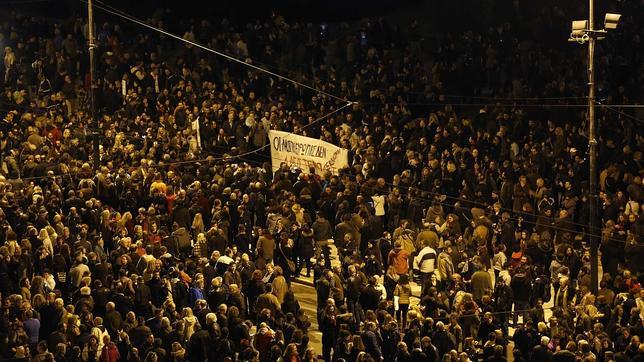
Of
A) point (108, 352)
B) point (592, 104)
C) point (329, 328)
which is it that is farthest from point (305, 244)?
point (108, 352)

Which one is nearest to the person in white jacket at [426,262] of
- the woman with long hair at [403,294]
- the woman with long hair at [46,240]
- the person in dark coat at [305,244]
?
the woman with long hair at [403,294]

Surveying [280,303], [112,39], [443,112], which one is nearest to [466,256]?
[280,303]

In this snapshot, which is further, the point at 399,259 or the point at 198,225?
the point at 198,225

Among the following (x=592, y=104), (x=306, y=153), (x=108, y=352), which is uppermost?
(x=592, y=104)

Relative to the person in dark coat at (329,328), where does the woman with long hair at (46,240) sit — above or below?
above

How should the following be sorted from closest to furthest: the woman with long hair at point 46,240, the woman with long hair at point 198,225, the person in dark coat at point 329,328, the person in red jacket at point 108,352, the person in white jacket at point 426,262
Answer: the person in red jacket at point 108,352, the person in dark coat at point 329,328, the person in white jacket at point 426,262, the woman with long hair at point 46,240, the woman with long hair at point 198,225

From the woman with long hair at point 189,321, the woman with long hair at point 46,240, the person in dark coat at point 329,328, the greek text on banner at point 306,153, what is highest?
the greek text on banner at point 306,153

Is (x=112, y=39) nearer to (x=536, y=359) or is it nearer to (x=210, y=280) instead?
(x=210, y=280)

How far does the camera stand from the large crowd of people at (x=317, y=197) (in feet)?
76.3

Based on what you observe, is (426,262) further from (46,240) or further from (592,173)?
(46,240)

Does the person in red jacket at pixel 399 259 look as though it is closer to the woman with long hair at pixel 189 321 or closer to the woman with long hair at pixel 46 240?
the woman with long hair at pixel 189 321

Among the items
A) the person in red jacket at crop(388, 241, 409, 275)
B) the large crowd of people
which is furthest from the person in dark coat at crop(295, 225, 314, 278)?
the person in red jacket at crop(388, 241, 409, 275)

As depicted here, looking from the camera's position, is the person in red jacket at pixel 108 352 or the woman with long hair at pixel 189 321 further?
the woman with long hair at pixel 189 321

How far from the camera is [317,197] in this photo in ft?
101
